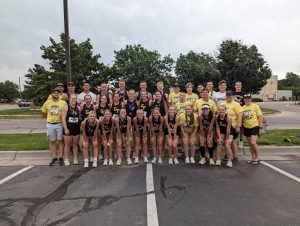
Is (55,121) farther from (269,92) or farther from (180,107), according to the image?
(269,92)

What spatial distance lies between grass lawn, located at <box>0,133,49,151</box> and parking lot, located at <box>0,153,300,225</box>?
5.44ft

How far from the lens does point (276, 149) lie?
9.22m

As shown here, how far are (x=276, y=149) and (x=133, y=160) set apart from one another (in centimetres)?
Answer: 407

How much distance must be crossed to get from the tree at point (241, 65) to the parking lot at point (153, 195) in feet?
76.0

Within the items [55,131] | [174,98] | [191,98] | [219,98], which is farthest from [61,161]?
[219,98]

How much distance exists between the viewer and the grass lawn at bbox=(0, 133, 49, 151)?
9.58 meters

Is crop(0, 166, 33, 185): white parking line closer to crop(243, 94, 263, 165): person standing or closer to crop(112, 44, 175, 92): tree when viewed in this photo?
crop(243, 94, 263, 165): person standing

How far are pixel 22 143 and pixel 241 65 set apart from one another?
23.5 meters

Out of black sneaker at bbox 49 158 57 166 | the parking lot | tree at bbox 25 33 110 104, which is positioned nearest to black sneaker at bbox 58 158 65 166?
black sneaker at bbox 49 158 57 166

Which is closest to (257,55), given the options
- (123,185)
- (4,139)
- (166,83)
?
(166,83)

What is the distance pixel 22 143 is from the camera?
34.3ft

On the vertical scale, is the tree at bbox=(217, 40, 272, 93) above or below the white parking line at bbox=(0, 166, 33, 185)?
above

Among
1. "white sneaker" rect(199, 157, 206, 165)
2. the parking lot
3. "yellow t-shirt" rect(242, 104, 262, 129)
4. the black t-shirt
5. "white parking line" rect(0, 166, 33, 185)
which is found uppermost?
the black t-shirt

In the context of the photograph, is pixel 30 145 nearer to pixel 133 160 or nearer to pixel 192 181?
pixel 133 160
